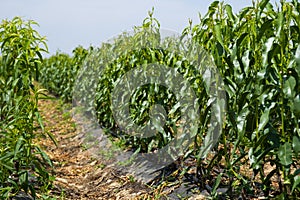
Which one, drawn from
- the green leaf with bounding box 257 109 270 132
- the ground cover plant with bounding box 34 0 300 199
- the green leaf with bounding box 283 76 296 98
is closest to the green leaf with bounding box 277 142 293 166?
the ground cover plant with bounding box 34 0 300 199

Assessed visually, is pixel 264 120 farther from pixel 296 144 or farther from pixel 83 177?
pixel 83 177

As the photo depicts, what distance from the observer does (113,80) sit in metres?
6.75

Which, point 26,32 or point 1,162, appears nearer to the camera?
point 1,162

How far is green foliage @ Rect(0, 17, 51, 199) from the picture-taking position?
147 inches

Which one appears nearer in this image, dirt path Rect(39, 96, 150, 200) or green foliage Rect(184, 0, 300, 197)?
green foliage Rect(184, 0, 300, 197)

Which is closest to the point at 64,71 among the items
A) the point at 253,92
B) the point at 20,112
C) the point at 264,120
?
the point at 20,112

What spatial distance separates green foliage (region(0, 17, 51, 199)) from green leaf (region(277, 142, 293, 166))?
222cm

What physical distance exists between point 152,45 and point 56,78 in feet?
34.4

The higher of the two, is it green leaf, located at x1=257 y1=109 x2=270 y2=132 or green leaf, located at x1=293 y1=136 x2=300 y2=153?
green leaf, located at x1=257 y1=109 x2=270 y2=132

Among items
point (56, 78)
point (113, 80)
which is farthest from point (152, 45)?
point (56, 78)

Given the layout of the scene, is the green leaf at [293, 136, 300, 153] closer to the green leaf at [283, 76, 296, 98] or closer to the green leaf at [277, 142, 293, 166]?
the green leaf at [277, 142, 293, 166]

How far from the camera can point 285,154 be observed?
98.0 inches

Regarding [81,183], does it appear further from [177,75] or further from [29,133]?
[177,75]

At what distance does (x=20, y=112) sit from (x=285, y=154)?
98.8 inches
